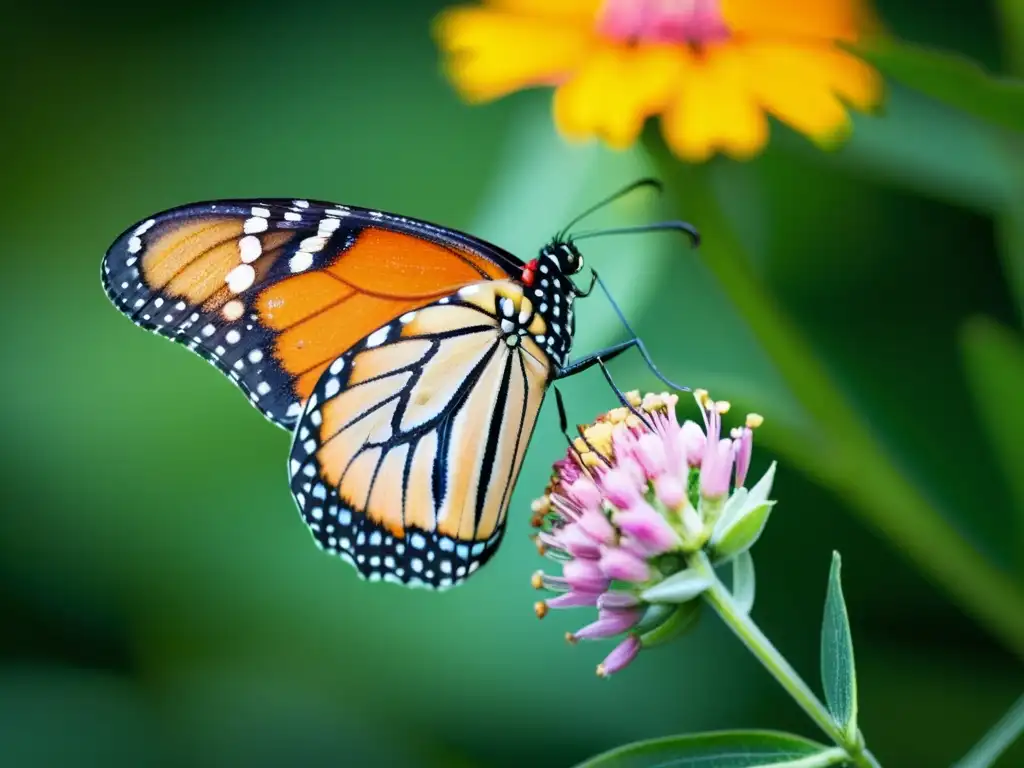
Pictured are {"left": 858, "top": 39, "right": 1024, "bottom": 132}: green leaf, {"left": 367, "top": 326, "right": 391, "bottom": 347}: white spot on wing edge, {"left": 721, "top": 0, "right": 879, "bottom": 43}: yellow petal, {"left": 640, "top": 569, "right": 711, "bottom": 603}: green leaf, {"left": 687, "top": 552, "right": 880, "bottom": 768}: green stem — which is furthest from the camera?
{"left": 721, "top": 0, "right": 879, "bottom": 43}: yellow petal

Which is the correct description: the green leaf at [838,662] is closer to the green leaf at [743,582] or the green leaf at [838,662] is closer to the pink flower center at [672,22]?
the green leaf at [743,582]

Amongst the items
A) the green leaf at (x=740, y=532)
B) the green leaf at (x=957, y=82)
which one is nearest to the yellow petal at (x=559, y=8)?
the green leaf at (x=957, y=82)

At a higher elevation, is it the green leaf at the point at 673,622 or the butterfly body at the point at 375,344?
the butterfly body at the point at 375,344

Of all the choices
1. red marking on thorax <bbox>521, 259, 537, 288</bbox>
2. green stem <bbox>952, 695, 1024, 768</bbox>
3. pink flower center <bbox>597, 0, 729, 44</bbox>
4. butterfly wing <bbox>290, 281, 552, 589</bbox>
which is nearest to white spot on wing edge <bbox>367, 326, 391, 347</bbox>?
butterfly wing <bbox>290, 281, 552, 589</bbox>

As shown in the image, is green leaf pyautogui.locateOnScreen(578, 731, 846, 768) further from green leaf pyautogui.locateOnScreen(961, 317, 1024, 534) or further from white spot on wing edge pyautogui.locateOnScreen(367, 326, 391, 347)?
white spot on wing edge pyautogui.locateOnScreen(367, 326, 391, 347)

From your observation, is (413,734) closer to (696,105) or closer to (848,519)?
(848,519)

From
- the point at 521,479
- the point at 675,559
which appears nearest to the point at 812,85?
the point at 521,479
